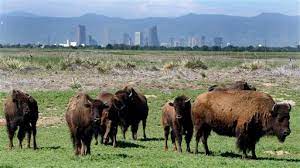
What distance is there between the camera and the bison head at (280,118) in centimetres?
1959

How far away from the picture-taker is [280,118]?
19625 millimetres

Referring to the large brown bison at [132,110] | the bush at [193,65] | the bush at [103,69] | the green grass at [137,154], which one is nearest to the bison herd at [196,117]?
the green grass at [137,154]

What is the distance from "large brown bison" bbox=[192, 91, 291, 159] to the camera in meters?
19.7

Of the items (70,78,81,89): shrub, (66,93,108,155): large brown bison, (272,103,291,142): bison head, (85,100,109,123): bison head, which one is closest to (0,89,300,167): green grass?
(66,93,108,155): large brown bison

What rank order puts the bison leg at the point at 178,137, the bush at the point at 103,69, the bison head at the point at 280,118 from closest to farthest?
1. the bison head at the point at 280,118
2. the bison leg at the point at 178,137
3. the bush at the point at 103,69

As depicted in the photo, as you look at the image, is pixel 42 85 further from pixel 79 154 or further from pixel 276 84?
pixel 79 154

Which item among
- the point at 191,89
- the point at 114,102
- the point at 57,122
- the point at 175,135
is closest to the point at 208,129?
the point at 175,135

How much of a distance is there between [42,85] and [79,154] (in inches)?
1035

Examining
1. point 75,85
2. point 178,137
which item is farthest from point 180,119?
point 75,85

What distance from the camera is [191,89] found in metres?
45.3

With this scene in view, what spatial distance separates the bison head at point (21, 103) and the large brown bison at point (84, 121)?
2.74 meters

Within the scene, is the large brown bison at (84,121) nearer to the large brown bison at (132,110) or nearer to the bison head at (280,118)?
the bison head at (280,118)

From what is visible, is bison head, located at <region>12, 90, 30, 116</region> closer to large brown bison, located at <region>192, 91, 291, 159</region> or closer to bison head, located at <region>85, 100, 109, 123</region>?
bison head, located at <region>85, 100, 109, 123</region>

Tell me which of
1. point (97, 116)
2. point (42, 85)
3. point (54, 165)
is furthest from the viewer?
point (42, 85)
